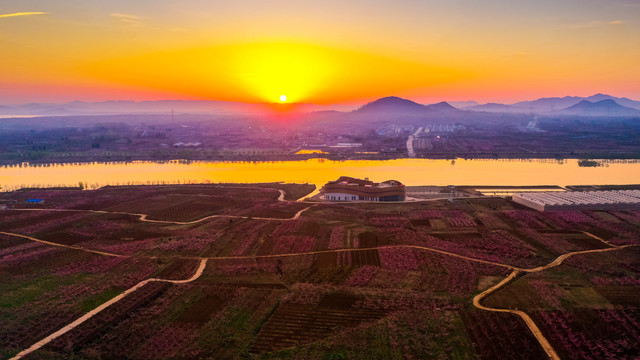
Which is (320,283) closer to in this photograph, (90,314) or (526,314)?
(526,314)

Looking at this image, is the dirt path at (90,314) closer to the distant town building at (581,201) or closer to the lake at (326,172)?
the distant town building at (581,201)

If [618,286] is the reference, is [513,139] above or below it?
above

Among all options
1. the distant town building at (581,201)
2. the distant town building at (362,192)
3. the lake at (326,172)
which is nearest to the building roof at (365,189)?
the distant town building at (362,192)

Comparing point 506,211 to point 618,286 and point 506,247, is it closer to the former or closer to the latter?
point 506,247

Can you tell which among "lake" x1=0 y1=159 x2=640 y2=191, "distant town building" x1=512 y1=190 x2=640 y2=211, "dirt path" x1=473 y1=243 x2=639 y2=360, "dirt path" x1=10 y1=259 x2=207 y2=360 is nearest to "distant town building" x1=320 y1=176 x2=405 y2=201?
"lake" x1=0 y1=159 x2=640 y2=191

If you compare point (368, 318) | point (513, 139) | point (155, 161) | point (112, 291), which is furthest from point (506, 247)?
point (513, 139)
